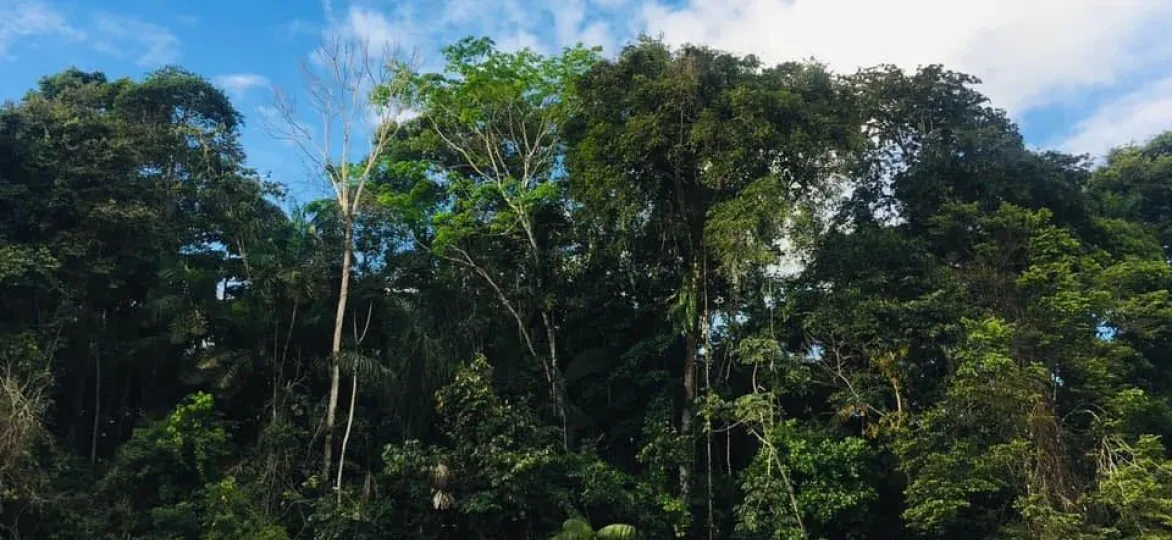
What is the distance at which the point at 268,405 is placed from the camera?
13570mm

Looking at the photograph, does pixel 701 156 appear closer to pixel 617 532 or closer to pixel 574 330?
pixel 574 330

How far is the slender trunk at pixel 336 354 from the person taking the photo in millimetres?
12984

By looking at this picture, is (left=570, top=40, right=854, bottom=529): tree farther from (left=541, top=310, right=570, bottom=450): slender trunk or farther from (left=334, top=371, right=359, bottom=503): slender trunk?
(left=334, top=371, right=359, bottom=503): slender trunk

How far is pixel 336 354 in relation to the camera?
43.2ft

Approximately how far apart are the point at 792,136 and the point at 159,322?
1087 centimetres

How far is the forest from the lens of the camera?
1213 cm

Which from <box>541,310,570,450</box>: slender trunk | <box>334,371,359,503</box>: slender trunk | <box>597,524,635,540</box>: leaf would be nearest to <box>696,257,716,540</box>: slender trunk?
<box>597,524,635,540</box>: leaf

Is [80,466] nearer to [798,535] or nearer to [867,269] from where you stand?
[798,535]

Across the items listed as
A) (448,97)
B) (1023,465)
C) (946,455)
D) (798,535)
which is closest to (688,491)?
(798,535)

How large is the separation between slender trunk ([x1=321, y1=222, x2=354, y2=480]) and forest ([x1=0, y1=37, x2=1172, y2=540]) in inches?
3.2

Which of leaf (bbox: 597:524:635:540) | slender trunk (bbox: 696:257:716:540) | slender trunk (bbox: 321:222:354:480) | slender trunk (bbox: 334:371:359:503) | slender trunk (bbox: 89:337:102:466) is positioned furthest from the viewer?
slender trunk (bbox: 89:337:102:466)

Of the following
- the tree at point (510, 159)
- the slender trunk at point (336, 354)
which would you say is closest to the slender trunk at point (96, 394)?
the slender trunk at point (336, 354)

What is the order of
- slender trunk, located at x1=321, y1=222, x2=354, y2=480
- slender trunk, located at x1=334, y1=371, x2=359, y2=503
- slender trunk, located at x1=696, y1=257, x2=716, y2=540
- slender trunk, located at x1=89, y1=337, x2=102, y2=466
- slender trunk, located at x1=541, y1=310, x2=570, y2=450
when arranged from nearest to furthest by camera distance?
slender trunk, located at x1=334, y1=371, x2=359, y2=503, slender trunk, located at x1=321, y1=222, x2=354, y2=480, slender trunk, located at x1=696, y1=257, x2=716, y2=540, slender trunk, located at x1=541, y1=310, x2=570, y2=450, slender trunk, located at x1=89, y1=337, x2=102, y2=466

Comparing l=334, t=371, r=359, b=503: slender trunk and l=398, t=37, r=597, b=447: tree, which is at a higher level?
l=398, t=37, r=597, b=447: tree
